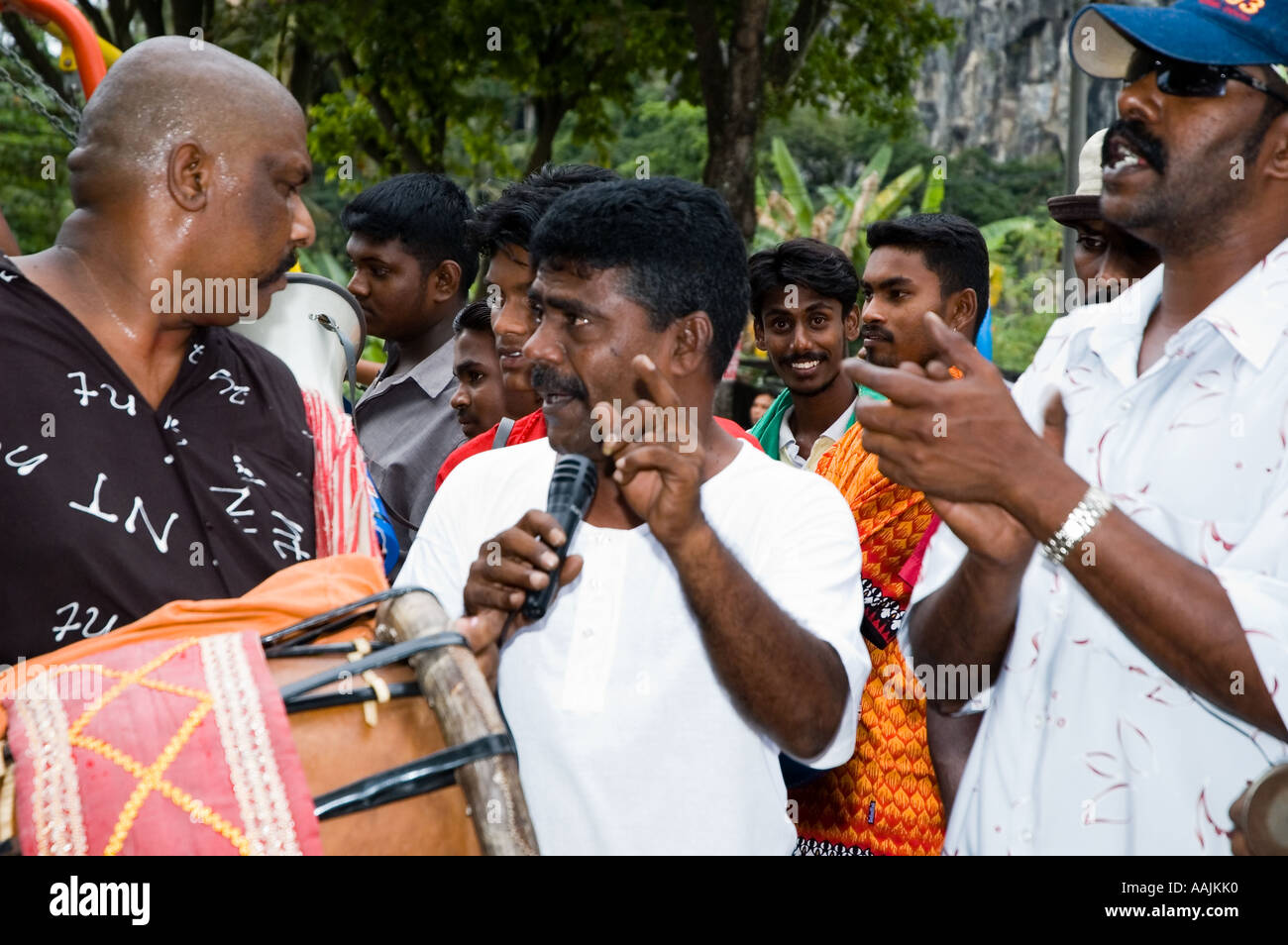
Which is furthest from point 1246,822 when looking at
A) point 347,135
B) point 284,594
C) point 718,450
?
point 347,135

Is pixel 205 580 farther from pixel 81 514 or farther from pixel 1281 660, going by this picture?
pixel 1281 660

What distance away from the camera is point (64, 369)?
7.68 feet

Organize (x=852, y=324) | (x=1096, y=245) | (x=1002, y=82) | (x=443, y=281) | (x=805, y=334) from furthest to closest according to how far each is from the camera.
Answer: (x=1002, y=82), (x=852, y=324), (x=443, y=281), (x=805, y=334), (x=1096, y=245)

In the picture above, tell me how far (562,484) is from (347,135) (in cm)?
1560

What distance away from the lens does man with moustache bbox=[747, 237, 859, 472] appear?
5.06 meters

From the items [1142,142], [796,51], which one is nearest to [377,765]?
[1142,142]

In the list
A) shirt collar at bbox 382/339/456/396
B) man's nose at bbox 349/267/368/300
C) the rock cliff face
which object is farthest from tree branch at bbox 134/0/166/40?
the rock cliff face

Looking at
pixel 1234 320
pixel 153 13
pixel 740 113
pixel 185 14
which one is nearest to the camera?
pixel 1234 320

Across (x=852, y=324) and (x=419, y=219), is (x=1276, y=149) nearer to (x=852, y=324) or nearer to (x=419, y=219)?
(x=852, y=324)

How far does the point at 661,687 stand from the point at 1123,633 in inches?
30.9

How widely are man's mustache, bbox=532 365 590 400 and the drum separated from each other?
0.60m

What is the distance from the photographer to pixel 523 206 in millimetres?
3912

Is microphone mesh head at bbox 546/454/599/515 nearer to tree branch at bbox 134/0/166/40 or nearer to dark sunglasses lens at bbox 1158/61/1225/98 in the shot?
dark sunglasses lens at bbox 1158/61/1225/98

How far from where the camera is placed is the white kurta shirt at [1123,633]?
7.15 feet
